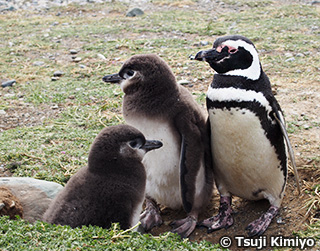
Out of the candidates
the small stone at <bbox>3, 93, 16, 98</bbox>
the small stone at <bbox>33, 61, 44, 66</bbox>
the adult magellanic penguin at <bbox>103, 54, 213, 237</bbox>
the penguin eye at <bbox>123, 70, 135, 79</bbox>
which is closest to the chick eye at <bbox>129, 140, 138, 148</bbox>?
the adult magellanic penguin at <bbox>103, 54, 213, 237</bbox>

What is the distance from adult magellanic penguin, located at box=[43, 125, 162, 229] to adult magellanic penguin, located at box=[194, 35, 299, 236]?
69cm

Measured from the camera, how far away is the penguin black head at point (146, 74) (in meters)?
3.80

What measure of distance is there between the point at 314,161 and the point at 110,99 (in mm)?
2843

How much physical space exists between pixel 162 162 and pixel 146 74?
2.47 feet

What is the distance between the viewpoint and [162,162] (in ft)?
12.8

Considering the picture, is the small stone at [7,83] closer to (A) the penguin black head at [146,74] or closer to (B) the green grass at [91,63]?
(B) the green grass at [91,63]

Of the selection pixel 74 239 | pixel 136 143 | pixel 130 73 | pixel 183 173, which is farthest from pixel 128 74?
pixel 74 239

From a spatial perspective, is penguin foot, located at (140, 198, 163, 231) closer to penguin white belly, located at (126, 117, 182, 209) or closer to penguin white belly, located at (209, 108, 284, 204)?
penguin white belly, located at (126, 117, 182, 209)

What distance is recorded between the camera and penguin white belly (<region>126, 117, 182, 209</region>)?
12.6ft

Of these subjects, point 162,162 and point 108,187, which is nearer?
point 108,187

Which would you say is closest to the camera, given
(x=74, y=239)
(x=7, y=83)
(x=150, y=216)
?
(x=74, y=239)

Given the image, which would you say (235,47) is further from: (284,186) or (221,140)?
(284,186)

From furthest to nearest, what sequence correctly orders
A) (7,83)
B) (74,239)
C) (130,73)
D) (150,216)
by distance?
(7,83)
(150,216)
(130,73)
(74,239)

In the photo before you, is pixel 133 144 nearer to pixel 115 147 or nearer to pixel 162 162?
pixel 115 147
